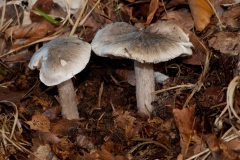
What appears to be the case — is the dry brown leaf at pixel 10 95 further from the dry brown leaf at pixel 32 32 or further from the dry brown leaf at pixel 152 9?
the dry brown leaf at pixel 152 9

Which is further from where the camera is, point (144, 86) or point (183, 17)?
point (183, 17)

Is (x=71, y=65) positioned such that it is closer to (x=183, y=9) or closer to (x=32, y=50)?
(x=32, y=50)

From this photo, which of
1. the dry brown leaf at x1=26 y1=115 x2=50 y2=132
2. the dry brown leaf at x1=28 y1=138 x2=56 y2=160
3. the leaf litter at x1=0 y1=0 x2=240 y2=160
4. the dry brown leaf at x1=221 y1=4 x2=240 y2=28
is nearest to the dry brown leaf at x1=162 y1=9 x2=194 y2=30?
the leaf litter at x1=0 y1=0 x2=240 y2=160

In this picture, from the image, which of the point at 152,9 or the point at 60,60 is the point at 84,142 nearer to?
the point at 60,60

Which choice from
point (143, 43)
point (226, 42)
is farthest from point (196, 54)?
point (143, 43)

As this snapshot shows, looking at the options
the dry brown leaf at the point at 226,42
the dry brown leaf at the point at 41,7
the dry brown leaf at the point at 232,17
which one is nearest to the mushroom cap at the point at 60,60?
the dry brown leaf at the point at 41,7

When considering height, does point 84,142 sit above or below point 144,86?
below

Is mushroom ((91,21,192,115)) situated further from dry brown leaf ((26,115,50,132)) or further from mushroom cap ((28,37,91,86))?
dry brown leaf ((26,115,50,132))
